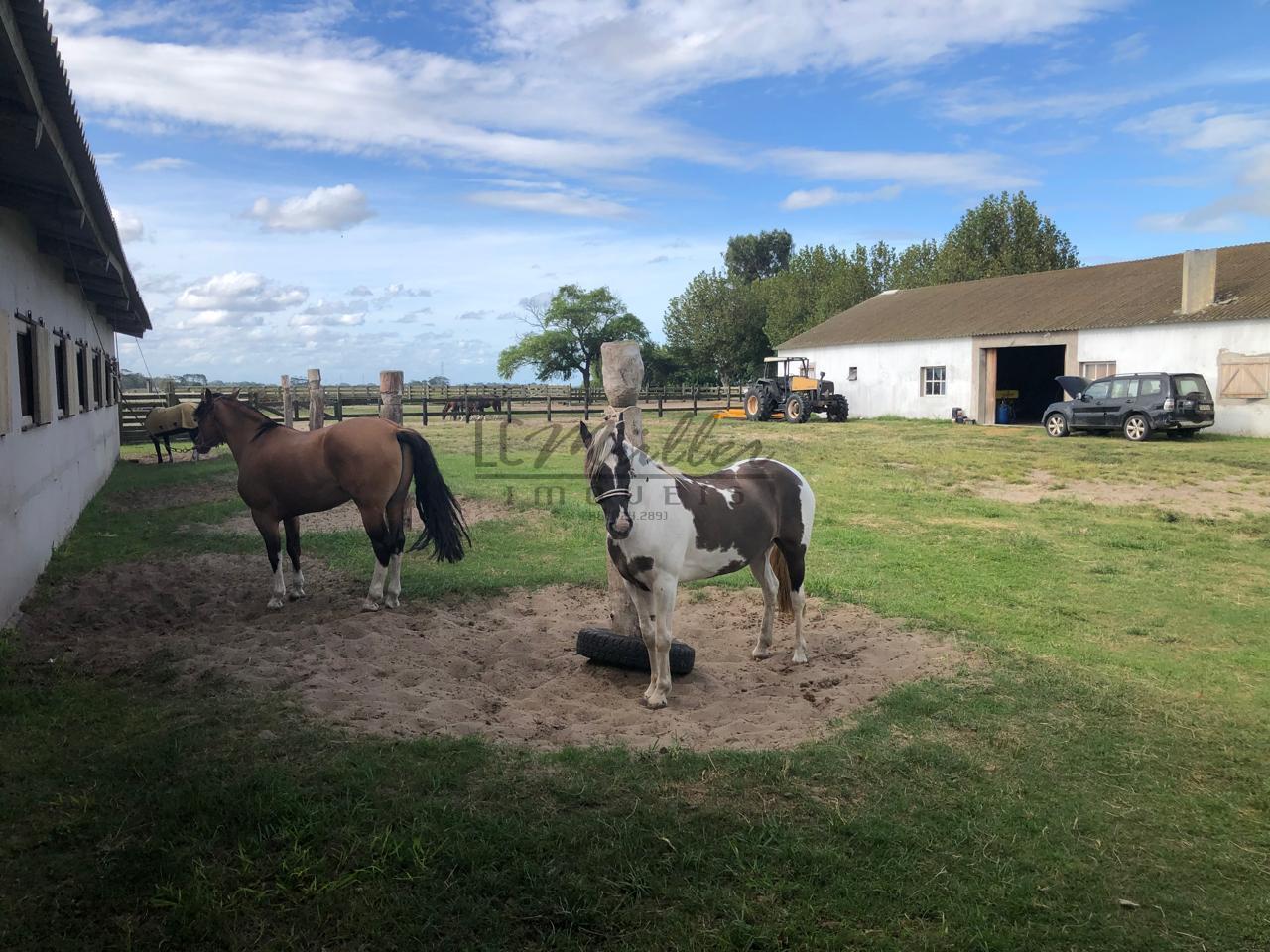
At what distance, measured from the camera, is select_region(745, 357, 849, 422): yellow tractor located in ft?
97.2

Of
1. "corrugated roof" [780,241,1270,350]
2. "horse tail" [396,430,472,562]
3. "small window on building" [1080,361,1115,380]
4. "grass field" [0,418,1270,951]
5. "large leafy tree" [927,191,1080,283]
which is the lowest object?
"grass field" [0,418,1270,951]

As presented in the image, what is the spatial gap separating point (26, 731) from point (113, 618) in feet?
8.02

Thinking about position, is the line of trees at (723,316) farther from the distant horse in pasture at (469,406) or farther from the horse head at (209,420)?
the horse head at (209,420)

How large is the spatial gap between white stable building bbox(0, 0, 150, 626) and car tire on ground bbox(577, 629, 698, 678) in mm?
4568

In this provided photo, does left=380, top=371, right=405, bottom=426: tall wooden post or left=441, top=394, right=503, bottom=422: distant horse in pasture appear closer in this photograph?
left=380, top=371, right=405, bottom=426: tall wooden post

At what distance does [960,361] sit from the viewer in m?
29.0

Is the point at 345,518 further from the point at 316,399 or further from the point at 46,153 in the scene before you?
the point at 46,153

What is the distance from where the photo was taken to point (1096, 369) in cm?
2506

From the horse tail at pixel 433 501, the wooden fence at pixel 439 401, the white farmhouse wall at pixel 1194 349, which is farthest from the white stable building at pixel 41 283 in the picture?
the white farmhouse wall at pixel 1194 349

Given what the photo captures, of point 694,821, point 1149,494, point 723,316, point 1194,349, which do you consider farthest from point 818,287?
point 694,821

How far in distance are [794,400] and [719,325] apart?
Result: 2966cm

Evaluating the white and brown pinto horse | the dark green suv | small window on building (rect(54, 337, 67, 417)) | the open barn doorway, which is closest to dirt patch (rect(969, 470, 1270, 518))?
the dark green suv

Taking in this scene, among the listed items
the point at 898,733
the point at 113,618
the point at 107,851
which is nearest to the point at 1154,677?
the point at 898,733

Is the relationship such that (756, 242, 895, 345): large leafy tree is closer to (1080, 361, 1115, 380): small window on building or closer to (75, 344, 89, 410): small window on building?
(1080, 361, 1115, 380): small window on building
